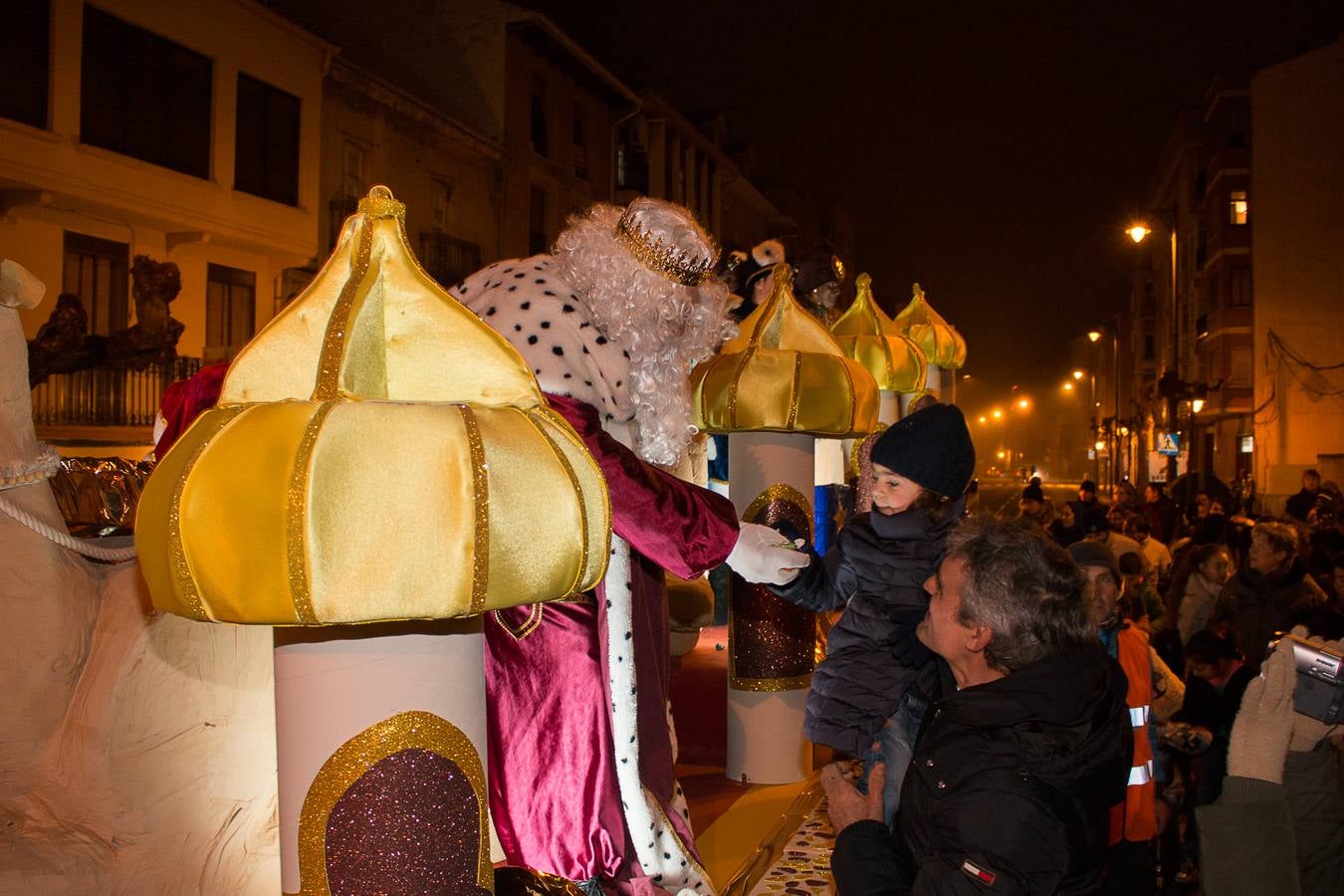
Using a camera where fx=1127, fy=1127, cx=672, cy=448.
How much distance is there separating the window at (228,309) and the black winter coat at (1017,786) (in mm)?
13876

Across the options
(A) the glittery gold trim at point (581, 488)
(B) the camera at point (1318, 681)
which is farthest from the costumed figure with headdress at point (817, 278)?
(A) the glittery gold trim at point (581, 488)

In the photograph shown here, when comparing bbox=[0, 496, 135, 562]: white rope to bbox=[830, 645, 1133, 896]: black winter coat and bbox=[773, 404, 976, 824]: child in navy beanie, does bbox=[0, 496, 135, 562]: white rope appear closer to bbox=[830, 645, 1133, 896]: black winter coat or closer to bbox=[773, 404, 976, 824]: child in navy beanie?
bbox=[773, 404, 976, 824]: child in navy beanie

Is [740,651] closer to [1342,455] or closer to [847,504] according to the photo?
[847,504]

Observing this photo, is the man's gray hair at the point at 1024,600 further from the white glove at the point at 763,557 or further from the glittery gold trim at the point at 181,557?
the glittery gold trim at the point at 181,557

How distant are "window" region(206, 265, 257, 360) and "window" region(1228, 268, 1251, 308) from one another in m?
29.4

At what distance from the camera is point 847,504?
850cm

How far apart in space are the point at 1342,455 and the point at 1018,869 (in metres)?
28.1

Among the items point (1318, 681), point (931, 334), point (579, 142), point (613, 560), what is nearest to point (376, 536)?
point (613, 560)

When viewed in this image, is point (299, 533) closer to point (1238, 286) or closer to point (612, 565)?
point (612, 565)

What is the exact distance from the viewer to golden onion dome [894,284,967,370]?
9.11 metres

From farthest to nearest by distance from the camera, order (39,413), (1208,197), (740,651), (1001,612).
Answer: (1208,197)
(39,413)
(740,651)
(1001,612)

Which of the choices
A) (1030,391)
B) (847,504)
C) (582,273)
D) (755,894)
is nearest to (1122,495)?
(847,504)

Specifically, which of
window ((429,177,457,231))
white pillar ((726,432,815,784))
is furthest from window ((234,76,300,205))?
white pillar ((726,432,815,784))

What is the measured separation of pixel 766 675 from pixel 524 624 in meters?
2.91
